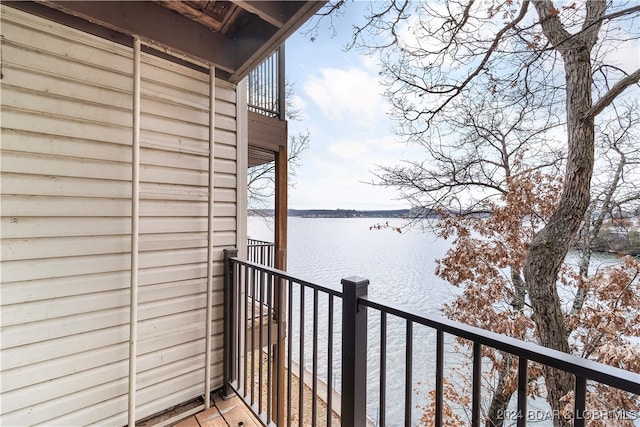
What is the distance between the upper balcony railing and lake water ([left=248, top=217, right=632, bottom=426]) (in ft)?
8.98

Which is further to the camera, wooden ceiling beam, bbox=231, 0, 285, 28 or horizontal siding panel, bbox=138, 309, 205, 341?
horizontal siding panel, bbox=138, 309, 205, 341

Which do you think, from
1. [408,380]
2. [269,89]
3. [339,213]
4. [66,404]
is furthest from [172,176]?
[339,213]

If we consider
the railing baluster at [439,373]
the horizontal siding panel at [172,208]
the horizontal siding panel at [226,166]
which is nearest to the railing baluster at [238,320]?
the horizontal siding panel at [172,208]

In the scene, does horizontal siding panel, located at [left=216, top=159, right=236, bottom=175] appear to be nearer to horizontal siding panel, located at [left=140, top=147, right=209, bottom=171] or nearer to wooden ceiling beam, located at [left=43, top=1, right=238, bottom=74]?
horizontal siding panel, located at [left=140, top=147, right=209, bottom=171]

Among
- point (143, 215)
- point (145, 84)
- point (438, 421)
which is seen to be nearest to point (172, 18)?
point (145, 84)

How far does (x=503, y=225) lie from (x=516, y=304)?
1.51 meters

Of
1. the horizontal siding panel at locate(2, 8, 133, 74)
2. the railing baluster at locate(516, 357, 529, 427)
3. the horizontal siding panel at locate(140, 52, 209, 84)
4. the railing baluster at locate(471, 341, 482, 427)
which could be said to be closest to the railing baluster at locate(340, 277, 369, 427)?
the railing baluster at locate(471, 341, 482, 427)

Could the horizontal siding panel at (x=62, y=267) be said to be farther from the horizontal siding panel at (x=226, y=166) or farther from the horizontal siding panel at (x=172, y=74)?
the horizontal siding panel at (x=172, y=74)

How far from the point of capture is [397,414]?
18.2 feet

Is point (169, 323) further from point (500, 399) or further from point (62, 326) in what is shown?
point (500, 399)

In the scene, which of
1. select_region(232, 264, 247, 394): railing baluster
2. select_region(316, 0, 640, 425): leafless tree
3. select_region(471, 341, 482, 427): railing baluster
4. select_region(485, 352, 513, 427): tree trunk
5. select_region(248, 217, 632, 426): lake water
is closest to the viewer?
select_region(471, 341, 482, 427): railing baluster

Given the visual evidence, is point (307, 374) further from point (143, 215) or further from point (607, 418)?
point (143, 215)

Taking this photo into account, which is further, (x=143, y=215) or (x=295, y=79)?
(x=295, y=79)

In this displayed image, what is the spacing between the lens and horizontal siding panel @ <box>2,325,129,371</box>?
1.52 m
